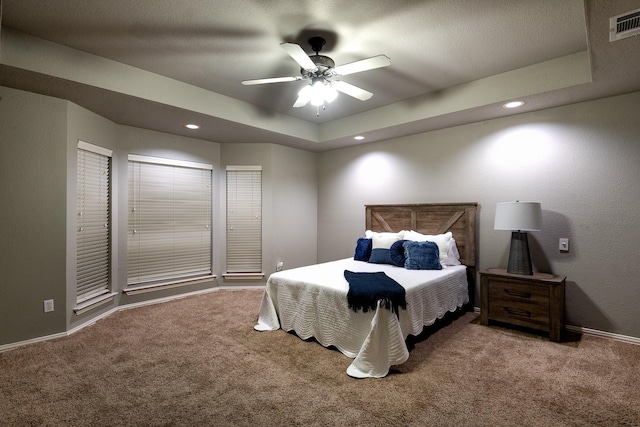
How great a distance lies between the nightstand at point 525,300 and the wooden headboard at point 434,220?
0.51 m

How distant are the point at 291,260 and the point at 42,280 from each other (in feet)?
10.5

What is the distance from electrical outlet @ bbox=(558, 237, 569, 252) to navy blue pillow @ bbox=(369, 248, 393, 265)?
5.76ft

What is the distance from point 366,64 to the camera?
242 cm

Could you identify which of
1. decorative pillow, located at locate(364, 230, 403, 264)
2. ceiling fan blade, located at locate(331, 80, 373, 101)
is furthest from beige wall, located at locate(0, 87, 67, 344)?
decorative pillow, located at locate(364, 230, 403, 264)

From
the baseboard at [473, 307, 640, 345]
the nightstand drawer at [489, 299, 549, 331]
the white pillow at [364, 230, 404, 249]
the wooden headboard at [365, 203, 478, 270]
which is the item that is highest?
the wooden headboard at [365, 203, 478, 270]

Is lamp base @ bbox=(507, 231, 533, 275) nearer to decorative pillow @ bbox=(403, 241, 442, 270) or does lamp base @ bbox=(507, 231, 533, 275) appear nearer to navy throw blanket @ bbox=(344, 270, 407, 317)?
decorative pillow @ bbox=(403, 241, 442, 270)

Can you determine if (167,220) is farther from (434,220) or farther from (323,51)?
(434,220)

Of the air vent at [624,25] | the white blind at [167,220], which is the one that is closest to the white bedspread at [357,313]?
the white blind at [167,220]

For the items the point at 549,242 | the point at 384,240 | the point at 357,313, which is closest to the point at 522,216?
the point at 549,242

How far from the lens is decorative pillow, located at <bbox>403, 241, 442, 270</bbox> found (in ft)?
11.4

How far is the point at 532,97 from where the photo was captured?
309cm

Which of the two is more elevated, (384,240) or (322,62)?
(322,62)

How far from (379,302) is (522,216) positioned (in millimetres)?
1846

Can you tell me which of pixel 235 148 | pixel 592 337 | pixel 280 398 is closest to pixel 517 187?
pixel 592 337
